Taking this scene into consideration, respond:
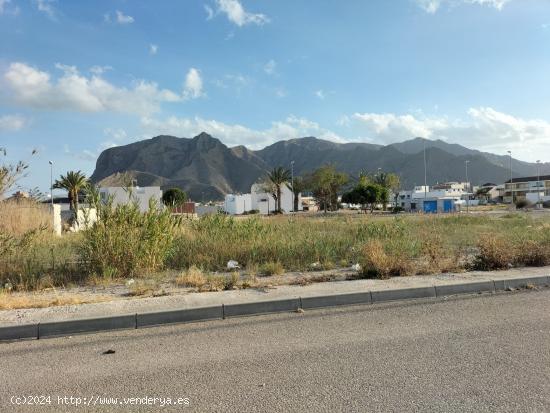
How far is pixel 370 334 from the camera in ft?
19.9

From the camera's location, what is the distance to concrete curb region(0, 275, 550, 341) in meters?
6.38

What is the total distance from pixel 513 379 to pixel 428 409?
1.17 m

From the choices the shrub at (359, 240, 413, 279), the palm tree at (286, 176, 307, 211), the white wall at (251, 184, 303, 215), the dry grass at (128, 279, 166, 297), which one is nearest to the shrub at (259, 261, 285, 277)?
the shrub at (359, 240, 413, 279)

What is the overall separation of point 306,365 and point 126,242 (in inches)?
242

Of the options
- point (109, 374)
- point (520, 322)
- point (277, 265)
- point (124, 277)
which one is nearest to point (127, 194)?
point (124, 277)

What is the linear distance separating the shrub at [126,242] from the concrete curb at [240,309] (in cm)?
306

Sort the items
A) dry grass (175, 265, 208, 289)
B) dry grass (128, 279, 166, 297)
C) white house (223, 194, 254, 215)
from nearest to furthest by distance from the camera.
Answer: dry grass (128, 279, 166, 297)
dry grass (175, 265, 208, 289)
white house (223, 194, 254, 215)

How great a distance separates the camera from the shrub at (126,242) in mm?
9859

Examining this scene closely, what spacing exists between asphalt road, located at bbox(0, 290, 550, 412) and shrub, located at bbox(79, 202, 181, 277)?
3667mm

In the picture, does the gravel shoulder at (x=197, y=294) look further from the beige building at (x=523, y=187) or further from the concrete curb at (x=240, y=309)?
the beige building at (x=523, y=187)

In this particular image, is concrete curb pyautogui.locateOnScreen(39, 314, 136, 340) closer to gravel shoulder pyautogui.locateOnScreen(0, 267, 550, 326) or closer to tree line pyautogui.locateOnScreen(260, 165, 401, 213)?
gravel shoulder pyautogui.locateOnScreen(0, 267, 550, 326)

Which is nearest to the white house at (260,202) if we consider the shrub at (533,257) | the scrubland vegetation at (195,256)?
the scrubland vegetation at (195,256)

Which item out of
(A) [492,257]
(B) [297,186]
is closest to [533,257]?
(A) [492,257]

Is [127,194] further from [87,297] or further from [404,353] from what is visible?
[404,353]
